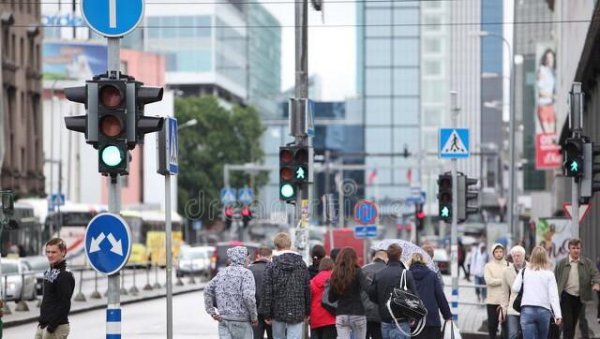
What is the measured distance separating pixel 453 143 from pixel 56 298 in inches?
582

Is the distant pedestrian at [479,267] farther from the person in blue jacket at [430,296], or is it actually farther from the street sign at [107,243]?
the street sign at [107,243]

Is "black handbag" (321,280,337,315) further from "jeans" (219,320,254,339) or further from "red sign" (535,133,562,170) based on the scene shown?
"red sign" (535,133,562,170)

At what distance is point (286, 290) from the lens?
1834 cm

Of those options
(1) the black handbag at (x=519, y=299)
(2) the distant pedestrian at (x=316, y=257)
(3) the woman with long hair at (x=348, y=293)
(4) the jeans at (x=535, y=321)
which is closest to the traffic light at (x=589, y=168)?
(2) the distant pedestrian at (x=316, y=257)

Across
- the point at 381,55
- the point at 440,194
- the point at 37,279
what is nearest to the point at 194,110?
the point at 381,55

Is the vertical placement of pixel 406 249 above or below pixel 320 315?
above

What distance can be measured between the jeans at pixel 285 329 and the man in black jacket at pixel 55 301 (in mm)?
3023

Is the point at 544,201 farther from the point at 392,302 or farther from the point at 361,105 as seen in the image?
the point at 361,105

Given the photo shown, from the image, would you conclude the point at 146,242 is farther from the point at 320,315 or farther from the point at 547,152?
the point at 320,315

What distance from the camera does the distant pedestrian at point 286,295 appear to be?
18328mm

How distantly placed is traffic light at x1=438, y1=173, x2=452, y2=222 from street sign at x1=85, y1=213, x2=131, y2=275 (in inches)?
667

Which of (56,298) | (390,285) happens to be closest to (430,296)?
(390,285)

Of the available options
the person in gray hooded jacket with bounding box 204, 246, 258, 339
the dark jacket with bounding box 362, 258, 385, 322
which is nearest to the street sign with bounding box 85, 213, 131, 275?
the person in gray hooded jacket with bounding box 204, 246, 258, 339

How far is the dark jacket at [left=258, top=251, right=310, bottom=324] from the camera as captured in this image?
18328 millimetres
